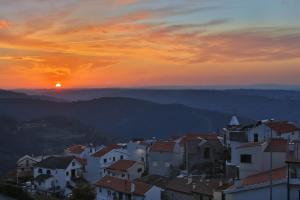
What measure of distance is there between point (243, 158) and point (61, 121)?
108 metres

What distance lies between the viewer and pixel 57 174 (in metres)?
46.9

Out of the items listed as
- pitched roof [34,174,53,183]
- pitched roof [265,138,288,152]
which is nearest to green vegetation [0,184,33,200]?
pitched roof [34,174,53,183]

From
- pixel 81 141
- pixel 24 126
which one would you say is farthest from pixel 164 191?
pixel 24 126

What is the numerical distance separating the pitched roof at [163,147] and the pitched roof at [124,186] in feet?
20.4

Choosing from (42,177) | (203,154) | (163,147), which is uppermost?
(163,147)

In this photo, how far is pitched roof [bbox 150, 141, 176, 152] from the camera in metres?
42.1

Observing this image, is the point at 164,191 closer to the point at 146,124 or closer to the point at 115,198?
the point at 115,198

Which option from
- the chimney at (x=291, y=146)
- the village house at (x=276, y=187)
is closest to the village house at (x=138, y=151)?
the chimney at (x=291, y=146)

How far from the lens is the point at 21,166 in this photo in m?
55.9

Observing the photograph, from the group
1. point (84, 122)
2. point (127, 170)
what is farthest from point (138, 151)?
point (84, 122)

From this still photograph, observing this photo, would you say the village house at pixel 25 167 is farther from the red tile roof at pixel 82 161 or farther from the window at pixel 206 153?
the window at pixel 206 153

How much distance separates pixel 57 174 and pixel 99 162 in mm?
4336

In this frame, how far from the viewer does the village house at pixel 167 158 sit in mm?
41844

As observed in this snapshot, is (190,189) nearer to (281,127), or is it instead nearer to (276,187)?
(281,127)
